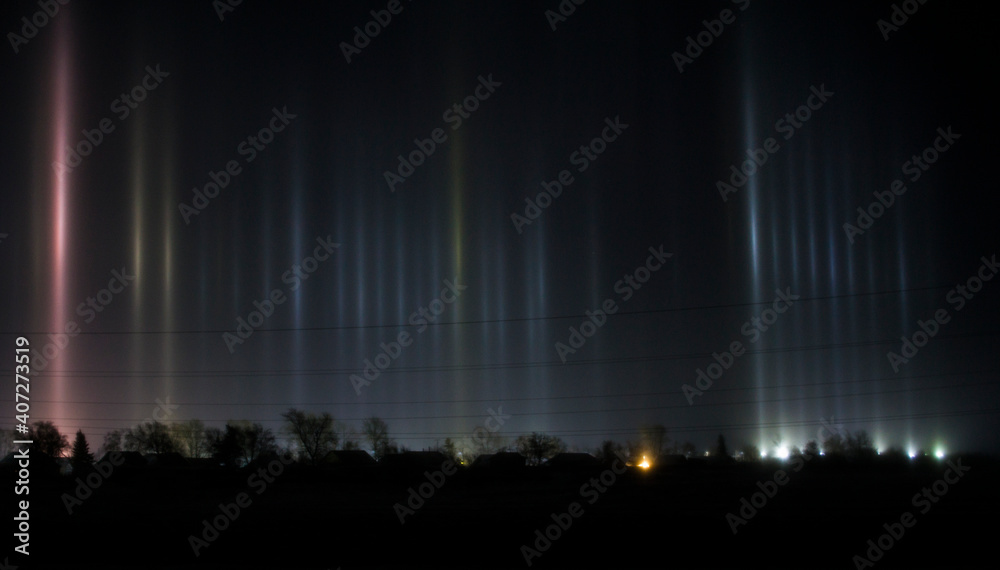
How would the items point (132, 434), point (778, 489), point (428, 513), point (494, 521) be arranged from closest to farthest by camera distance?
1. point (494, 521)
2. point (428, 513)
3. point (778, 489)
4. point (132, 434)

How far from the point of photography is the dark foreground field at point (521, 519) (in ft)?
89.4

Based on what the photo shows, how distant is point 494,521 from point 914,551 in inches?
715

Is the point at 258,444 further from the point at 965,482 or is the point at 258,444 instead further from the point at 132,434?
the point at 965,482

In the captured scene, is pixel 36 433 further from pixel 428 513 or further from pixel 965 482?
pixel 965 482

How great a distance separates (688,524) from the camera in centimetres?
3269

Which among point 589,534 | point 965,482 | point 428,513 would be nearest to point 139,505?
point 428,513

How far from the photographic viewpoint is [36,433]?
222 ft

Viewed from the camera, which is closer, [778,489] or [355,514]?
[355,514]

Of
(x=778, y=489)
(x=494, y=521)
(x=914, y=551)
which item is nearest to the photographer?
(x=914, y=551)

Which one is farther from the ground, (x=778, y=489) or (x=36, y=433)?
(x=36, y=433)

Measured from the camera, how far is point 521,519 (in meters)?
35.6

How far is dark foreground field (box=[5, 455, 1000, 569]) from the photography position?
89.4ft

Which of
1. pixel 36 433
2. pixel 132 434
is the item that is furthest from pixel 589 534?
pixel 132 434

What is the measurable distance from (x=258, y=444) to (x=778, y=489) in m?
60.7
